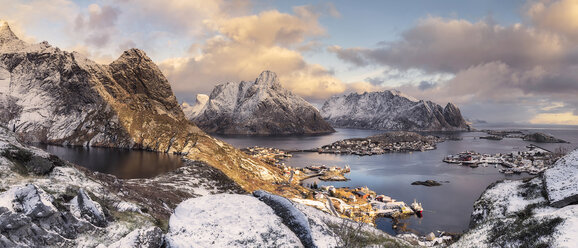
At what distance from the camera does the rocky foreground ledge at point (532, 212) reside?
17125mm

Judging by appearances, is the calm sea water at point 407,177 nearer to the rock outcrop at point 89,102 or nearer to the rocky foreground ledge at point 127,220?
the rock outcrop at point 89,102

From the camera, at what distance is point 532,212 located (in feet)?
80.2

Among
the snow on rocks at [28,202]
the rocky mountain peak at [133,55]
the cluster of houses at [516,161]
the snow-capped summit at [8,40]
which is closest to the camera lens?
the snow on rocks at [28,202]

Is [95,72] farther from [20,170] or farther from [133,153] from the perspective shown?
[20,170]

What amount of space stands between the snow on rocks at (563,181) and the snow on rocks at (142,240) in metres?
30.6

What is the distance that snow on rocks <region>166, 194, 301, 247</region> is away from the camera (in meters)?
12.5

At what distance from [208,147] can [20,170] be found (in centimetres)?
9541

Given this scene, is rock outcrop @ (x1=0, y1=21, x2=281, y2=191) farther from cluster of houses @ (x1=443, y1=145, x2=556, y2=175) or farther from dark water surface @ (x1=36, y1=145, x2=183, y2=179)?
cluster of houses @ (x1=443, y1=145, x2=556, y2=175)

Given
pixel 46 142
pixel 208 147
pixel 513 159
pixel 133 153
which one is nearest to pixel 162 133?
pixel 133 153

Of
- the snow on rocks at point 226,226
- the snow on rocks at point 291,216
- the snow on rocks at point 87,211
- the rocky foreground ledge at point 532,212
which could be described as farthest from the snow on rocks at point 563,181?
the snow on rocks at point 87,211

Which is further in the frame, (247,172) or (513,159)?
(513,159)

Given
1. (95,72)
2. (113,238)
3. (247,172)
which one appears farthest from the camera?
(95,72)

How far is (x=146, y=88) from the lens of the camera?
150 meters

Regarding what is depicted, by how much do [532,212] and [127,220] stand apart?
32.4 m
